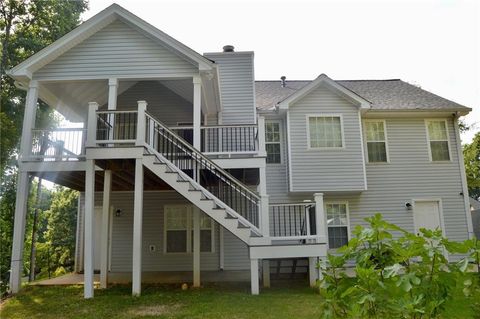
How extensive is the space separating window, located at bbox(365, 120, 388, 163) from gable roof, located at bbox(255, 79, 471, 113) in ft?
2.17

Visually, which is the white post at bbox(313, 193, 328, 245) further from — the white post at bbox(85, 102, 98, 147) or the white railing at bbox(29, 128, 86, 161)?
the white railing at bbox(29, 128, 86, 161)

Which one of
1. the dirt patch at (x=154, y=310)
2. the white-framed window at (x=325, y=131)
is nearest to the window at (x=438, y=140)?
the white-framed window at (x=325, y=131)

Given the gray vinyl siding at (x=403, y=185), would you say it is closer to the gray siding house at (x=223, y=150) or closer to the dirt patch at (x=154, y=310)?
the gray siding house at (x=223, y=150)

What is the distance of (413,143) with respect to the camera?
12461 mm

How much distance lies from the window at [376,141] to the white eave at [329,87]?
1132mm

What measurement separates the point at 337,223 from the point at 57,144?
8885mm

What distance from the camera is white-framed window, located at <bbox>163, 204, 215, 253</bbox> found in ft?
37.5

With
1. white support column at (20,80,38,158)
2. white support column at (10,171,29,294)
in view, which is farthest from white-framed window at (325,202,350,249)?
white support column at (20,80,38,158)

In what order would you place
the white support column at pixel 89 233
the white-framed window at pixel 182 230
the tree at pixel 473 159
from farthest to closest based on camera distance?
the tree at pixel 473 159, the white-framed window at pixel 182 230, the white support column at pixel 89 233

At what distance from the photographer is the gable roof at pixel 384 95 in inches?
487

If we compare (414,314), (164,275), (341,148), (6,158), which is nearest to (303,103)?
(341,148)

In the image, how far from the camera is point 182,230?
11594 mm

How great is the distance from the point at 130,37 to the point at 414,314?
9530 mm

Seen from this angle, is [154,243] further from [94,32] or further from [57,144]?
[94,32]
